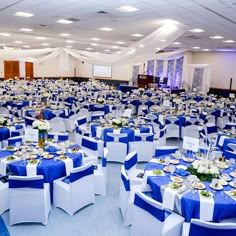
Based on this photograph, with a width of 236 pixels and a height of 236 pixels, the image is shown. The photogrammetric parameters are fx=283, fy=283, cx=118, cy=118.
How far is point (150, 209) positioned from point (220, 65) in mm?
22342

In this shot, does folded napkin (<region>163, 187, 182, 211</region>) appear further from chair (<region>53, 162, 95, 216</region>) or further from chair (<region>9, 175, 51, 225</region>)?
chair (<region>9, 175, 51, 225</region>)

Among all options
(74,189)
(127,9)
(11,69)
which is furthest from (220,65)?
(74,189)

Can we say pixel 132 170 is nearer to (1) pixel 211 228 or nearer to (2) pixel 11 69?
(1) pixel 211 228

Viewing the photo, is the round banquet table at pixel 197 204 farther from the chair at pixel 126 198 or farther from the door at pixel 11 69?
the door at pixel 11 69

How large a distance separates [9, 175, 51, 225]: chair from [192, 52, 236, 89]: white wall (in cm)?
2162

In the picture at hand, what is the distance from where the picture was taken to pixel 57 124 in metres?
11.4

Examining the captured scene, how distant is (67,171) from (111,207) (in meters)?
1.21

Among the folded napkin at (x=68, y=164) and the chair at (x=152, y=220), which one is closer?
the chair at (x=152, y=220)

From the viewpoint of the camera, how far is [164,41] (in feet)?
31.4

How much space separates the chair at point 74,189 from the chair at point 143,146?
2.77 m

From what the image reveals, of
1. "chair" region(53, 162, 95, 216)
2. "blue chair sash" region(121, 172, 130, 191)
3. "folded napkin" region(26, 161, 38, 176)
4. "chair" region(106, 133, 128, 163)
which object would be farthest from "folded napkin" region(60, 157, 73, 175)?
"chair" region(106, 133, 128, 163)

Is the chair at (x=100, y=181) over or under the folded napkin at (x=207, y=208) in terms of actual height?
under

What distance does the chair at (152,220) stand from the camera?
13.3ft

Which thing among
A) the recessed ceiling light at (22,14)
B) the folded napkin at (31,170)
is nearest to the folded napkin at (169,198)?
the folded napkin at (31,170)
